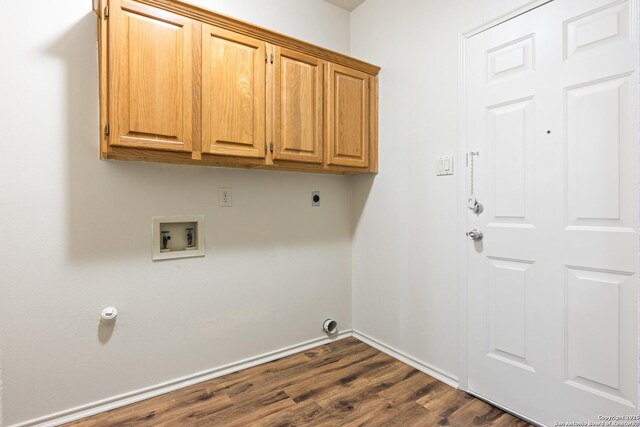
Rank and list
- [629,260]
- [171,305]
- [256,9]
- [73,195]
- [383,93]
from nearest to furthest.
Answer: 1. [629,260]
2. [73,195]
3. [171,305]
4. [256,9]
5. [383,93]

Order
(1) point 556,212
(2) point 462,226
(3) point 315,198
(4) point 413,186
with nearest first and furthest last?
(1) point 556,212 → (2) point 462,226 → (4) point 413,186 → (3) point 315,198

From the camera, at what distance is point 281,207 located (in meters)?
2.33

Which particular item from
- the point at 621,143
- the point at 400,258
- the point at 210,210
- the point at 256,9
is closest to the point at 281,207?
the point at 210,210

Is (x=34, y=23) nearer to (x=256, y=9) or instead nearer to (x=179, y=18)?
(x=179, y=18)

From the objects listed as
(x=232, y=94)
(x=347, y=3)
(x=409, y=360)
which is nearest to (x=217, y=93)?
(x=232, y=94)

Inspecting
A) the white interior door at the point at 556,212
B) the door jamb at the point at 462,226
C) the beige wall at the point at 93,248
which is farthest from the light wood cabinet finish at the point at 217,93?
the white interior door at the point at 556,212

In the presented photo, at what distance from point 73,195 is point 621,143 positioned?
254 centimetres

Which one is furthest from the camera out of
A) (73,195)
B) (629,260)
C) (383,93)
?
(383,93)

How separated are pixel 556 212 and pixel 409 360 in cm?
134

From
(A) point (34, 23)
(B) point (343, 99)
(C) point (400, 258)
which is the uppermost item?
(A) point (34, 23)

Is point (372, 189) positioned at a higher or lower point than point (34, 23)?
lower

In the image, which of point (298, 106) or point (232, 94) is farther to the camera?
point (298, 106)

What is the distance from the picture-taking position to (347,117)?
2.24 meters

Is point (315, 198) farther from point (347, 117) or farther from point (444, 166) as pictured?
point (444, 166)
